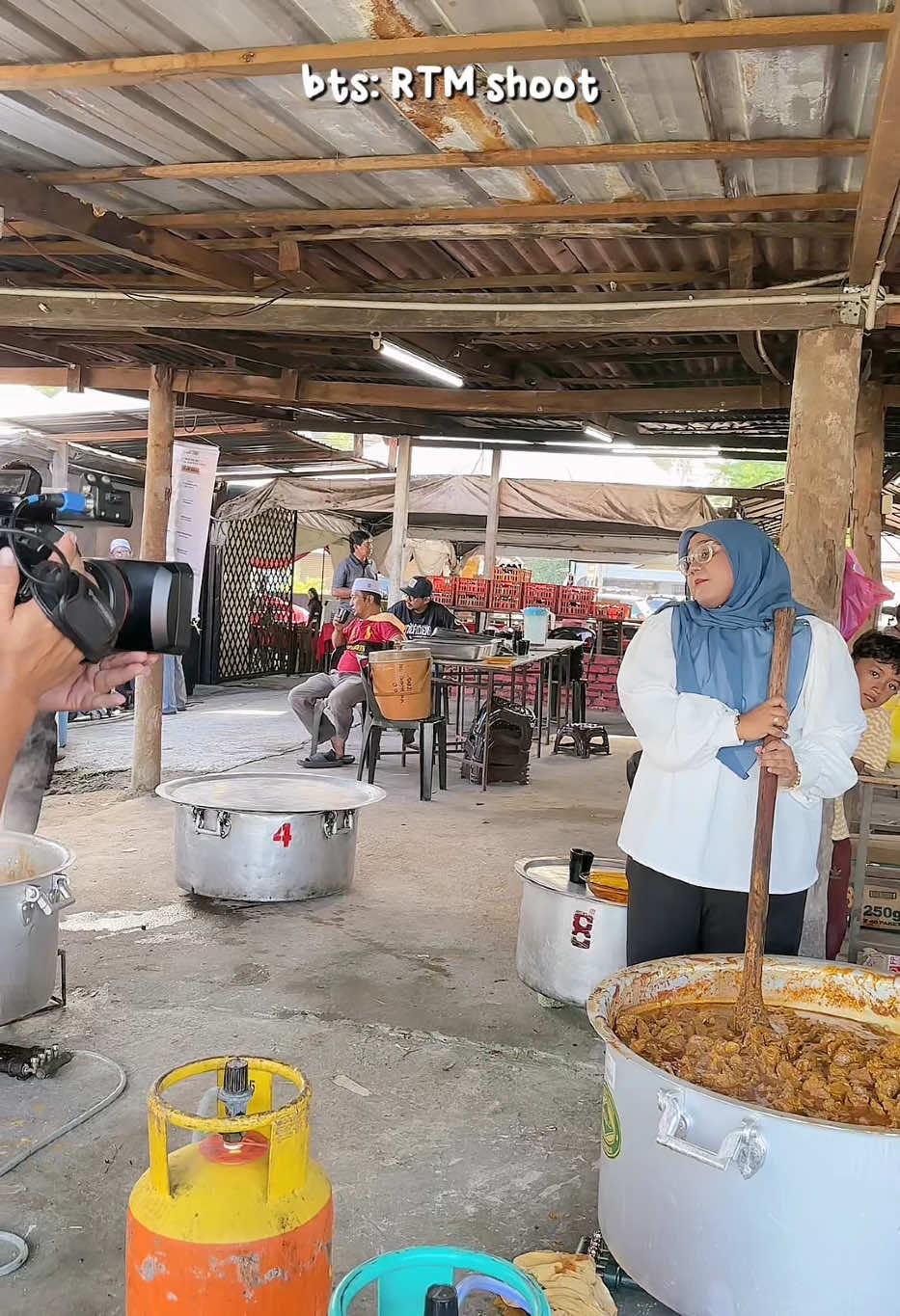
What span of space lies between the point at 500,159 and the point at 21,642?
8.62 ft

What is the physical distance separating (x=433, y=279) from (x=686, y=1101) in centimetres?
403

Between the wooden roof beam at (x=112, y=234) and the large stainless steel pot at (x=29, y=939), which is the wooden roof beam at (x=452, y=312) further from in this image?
the large stainless steel pot at (x=29, y=939)

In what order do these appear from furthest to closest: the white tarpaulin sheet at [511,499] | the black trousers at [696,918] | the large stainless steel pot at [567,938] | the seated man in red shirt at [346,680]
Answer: the white tarpaulin sheet at [511,499]
the seated man in red shirt at [346,680]
the large stainless steel pot at [567,938]
the black trousers at [696,918]

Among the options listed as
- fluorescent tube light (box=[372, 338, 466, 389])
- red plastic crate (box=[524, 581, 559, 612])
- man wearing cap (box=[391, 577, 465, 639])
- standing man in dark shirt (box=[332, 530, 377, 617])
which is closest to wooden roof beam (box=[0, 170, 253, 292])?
fluorescent tube light (box=[372, 338, 466, 389])

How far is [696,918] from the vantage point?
107 inches

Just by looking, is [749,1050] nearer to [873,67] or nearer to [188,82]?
[873,67]

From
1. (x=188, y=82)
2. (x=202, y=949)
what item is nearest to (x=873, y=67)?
(x=188, y=82)

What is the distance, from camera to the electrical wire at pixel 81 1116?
2598 mm

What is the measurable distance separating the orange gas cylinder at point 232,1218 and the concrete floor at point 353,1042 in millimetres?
828

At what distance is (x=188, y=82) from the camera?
9.91ft

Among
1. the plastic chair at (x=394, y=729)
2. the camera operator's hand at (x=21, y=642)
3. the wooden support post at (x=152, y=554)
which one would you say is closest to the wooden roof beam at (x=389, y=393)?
the wooden support post at (x=152, y=554)

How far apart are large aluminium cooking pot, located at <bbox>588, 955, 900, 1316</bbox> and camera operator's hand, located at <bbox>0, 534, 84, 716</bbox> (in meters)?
1.31

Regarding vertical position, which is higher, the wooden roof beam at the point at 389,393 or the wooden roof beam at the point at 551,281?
the wooden roof beam at the point at 551,281

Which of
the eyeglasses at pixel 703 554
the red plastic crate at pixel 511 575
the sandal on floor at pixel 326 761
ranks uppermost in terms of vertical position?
the red plastic crate at pixel 511 575
